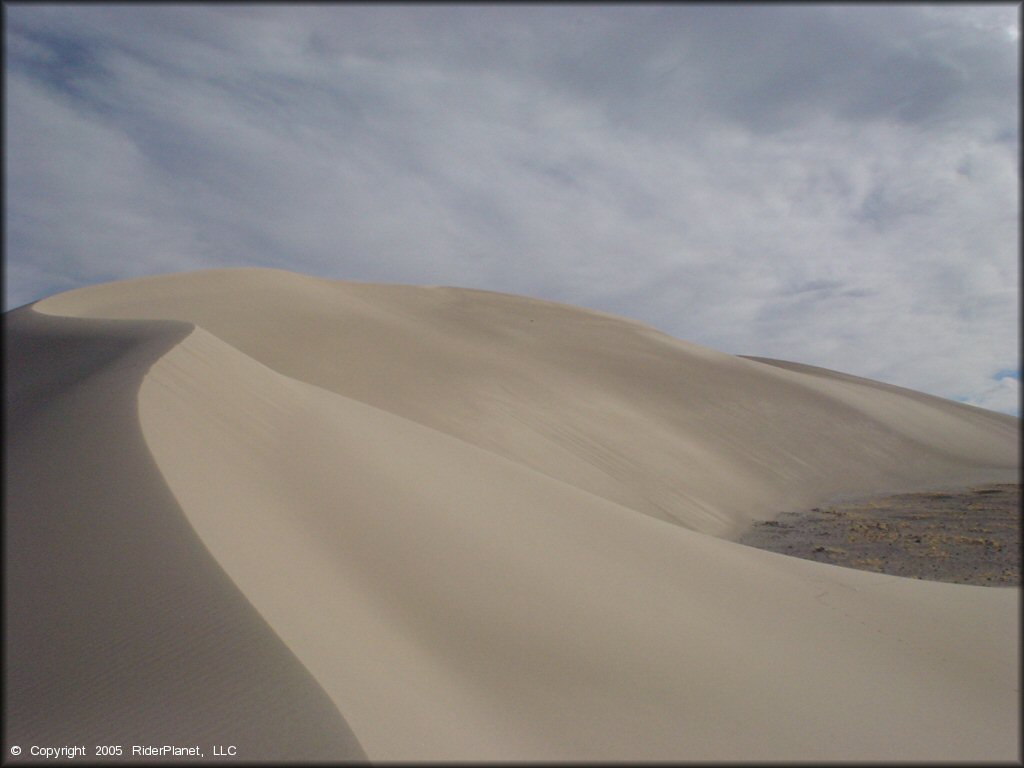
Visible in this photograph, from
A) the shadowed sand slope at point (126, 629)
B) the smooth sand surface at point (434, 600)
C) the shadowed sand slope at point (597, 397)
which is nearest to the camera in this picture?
the shadowed sand slope at point (126, 629)

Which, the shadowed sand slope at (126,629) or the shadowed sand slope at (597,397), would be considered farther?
the shadowed sand slope at (597,397)

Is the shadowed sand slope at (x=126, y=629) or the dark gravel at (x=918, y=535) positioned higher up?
the dark gravel at (x=918, y=535)

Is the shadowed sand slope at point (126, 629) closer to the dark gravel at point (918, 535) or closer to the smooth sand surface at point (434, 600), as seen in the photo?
the smooth sand surface at point (434, 600)

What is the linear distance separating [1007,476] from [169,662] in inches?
896

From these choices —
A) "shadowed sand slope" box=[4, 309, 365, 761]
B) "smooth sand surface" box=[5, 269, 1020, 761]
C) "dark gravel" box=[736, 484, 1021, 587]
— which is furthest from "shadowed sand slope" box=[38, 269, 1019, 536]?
"shadowed sand slope" box=[4, 309, 365, 761]

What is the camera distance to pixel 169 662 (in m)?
3.46

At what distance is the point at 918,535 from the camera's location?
39.6ft

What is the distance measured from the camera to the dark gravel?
32.4ft

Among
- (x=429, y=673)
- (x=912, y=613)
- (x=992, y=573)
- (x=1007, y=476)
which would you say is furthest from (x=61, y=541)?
(x=1007, y=476)

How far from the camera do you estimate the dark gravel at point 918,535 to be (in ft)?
32.4

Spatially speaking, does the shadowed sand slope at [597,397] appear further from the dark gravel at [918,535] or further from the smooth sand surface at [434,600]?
the smooth sand surface at [434,600]

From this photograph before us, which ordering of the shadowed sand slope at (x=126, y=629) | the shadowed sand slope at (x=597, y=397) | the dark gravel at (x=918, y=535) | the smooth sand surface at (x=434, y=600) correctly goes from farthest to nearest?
the shadowed sand slope at (x=597, y=397) → the dark gravel at (x=918, y=535) → the smooth sand surface at (x=434, y=600) → the shadowed sand slope at (x=126, y=629)

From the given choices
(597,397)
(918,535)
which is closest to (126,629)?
(918,535)

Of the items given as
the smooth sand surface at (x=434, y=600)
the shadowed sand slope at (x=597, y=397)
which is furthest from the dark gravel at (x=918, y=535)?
the smooth sand surface at (x=434, y=600)
